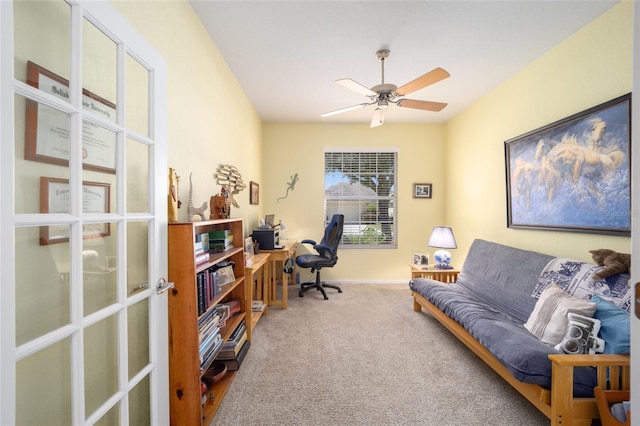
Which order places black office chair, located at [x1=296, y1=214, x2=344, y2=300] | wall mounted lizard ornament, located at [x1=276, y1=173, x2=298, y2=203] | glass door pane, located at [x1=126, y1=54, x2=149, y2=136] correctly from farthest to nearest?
1. wall mounted lizard ornament, located at [x1=276, y1=173, x2=298, y2=203]
2. black office chair, located at [x1=296, y1=214, x2=344, y2=300]
3. glass door pane, located at [x1=126, y1=54, x2=149, y2=136]

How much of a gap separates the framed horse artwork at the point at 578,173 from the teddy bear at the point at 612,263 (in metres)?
0.22

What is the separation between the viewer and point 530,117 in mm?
2664

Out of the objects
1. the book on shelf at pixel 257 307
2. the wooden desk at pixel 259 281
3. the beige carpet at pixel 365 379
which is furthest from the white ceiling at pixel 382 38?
the beige carpet at pixel 365 379

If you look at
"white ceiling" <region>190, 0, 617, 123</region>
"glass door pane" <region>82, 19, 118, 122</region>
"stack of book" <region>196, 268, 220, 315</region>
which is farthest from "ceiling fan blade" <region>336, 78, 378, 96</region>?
"stack of book" <region>196, 268, 220, 315</region>

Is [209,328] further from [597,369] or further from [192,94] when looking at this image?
[597,369]

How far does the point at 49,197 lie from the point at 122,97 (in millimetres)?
483

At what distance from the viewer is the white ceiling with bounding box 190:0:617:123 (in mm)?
1922

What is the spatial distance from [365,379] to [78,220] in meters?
1.90

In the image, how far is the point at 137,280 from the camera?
1.19 metres

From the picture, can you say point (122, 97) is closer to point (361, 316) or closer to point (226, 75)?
point (226, 75)

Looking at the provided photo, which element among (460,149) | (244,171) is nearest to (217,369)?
(244,171)

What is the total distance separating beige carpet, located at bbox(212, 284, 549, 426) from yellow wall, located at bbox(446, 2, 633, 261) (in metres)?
1.26

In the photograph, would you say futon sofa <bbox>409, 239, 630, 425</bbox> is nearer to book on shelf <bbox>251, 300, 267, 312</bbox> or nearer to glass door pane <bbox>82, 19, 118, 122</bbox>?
book on shelf <bbox>251, 300, 267, 312</bbox>

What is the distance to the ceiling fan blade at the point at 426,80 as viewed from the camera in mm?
1942
